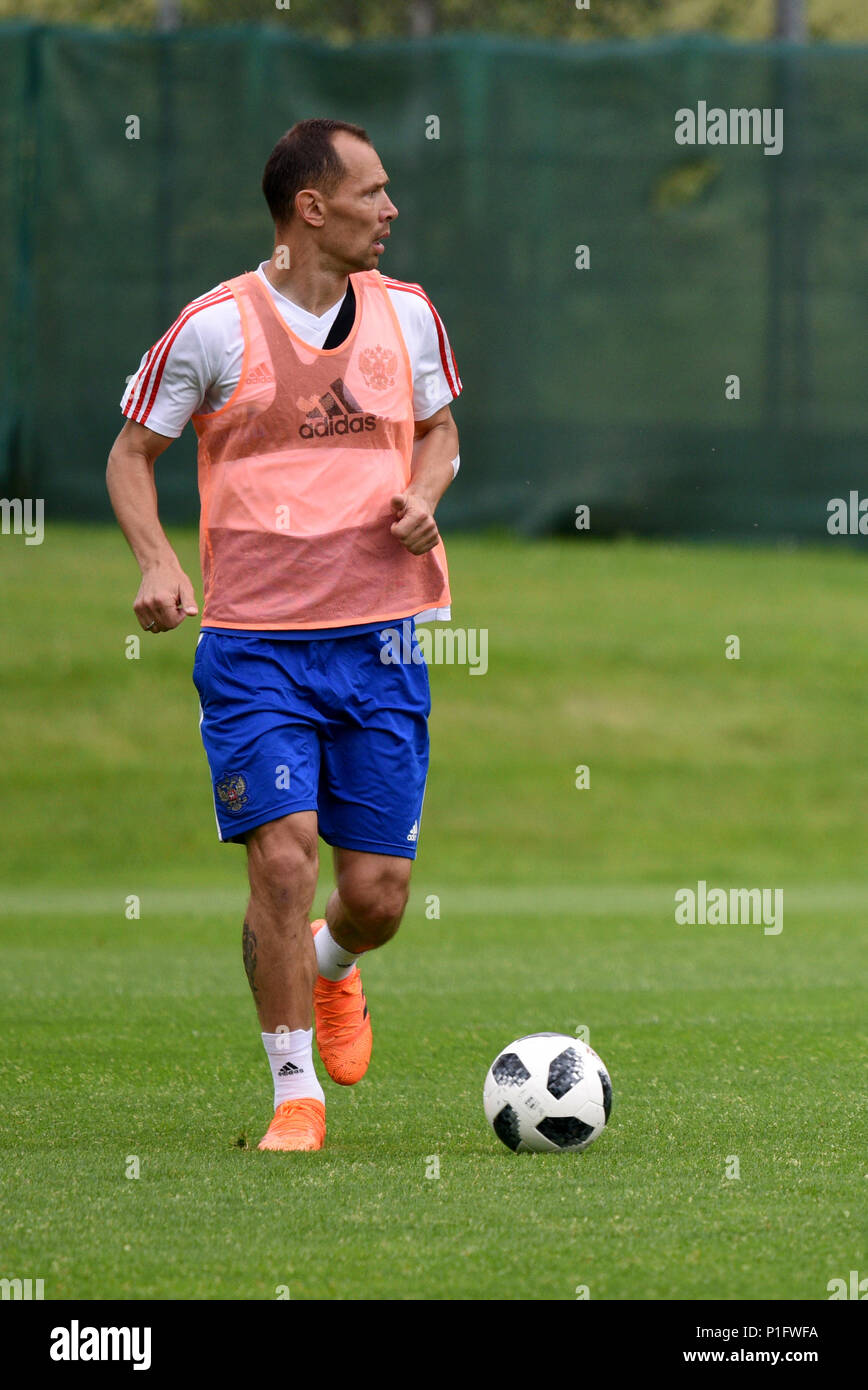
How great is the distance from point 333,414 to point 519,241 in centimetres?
1181

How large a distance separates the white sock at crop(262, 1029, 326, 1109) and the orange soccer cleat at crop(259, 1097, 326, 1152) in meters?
0.03

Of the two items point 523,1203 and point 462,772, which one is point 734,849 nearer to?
point 462,772

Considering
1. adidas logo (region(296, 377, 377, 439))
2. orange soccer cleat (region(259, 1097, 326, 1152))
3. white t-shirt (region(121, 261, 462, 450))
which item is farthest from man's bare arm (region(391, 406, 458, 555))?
orange soccer cleat (region(259, 1097, 326, 1152))

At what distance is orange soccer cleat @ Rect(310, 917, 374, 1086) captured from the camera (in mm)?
5898

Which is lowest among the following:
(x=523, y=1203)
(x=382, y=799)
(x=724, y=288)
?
(x=523, y=1203)

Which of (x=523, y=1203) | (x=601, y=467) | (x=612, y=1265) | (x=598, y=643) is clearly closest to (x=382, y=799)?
(x=523, y=1203)

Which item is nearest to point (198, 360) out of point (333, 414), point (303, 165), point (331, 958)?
point (333, 414)

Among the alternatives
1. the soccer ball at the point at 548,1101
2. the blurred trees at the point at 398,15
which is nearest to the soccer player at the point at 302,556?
the soccer ball at the point at 548,1101

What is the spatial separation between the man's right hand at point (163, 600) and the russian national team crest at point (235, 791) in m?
0.42

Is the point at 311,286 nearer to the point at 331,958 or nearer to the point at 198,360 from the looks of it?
the point at 198,360

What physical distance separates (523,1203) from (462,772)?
1001 centimetres

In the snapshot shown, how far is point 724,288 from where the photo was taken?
17.2 metres

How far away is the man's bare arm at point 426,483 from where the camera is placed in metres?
5.47
